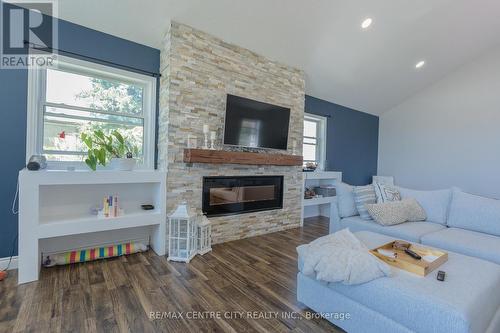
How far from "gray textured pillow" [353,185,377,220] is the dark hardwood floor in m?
1.03

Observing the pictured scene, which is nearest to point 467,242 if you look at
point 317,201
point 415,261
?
point 415,261

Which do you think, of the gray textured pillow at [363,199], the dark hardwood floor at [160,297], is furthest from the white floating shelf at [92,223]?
the gray textured pillow at [363,199]

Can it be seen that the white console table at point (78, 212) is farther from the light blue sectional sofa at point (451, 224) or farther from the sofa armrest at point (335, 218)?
the light blue sectional sofa at point (451, 224)

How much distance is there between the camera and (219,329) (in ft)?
5.12

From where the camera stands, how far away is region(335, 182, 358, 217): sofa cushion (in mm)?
2965

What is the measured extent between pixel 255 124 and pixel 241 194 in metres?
1.04

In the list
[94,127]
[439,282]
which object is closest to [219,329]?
[439,282]

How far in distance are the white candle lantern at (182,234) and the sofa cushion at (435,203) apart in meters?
2.80

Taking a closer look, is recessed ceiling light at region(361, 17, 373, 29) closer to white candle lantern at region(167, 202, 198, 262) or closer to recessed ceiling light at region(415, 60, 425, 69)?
recessed ceiling light at region(415, 60, 425, 69)

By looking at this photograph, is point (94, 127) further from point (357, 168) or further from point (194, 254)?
point (357, 168)

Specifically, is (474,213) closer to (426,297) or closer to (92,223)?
(426,297)

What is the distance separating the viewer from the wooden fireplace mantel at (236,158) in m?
2.85

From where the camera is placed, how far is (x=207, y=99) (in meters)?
3.12

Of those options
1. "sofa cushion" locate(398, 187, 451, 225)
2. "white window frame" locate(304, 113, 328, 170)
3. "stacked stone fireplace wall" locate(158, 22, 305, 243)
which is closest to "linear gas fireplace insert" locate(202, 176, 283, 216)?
"stacked stone fireplace wall" locate(158, 22, 305, 243)
